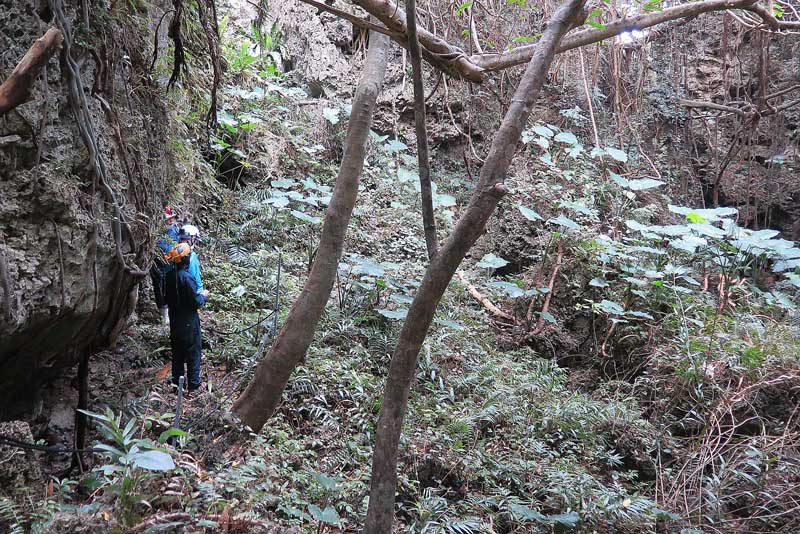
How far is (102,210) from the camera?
10.0ft

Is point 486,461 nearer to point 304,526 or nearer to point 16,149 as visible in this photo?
point 304,526

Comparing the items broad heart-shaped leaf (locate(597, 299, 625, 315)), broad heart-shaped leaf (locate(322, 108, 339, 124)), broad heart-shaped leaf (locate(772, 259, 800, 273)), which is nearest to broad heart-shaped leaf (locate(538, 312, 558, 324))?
broad heart-shaped leaf (locate(597, 299, 625, 315))

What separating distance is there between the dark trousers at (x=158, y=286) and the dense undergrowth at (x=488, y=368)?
35cm

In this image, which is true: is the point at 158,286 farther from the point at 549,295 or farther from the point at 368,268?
the point at 549,295

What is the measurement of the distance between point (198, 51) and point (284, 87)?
5.18m

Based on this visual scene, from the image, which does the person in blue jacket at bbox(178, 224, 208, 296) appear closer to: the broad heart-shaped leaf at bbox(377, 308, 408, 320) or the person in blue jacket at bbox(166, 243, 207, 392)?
the person in blue jacket at bbox(166, 243, 207, 392)

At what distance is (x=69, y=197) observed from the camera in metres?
2.73

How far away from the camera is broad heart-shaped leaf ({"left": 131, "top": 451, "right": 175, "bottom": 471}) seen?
208 cm

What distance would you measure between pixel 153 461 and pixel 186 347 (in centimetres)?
287

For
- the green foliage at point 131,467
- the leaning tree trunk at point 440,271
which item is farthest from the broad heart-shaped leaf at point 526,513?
the green foliage at point 131,467

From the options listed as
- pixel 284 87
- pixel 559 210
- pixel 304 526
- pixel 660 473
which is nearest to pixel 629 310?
pixel 559 210

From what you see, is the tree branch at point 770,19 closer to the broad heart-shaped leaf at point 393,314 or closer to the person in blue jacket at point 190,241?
the broad heart-shaped leaf at point 393,314

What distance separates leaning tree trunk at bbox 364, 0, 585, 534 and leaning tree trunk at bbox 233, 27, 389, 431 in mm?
1561

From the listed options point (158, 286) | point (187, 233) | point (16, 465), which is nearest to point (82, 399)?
point (16, 465)
